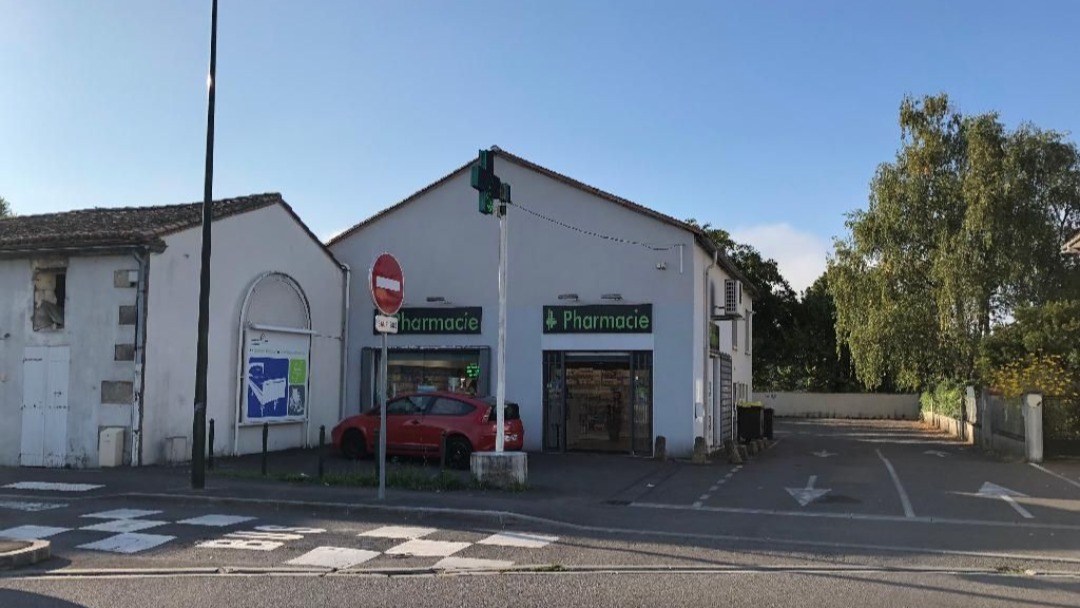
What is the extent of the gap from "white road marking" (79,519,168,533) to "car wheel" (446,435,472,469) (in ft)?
23.0

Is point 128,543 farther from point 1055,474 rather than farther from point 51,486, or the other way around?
point 1055,474

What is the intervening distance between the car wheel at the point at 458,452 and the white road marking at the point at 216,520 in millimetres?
6266

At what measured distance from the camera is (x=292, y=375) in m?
19.6

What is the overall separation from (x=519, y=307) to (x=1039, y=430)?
12.8 meters

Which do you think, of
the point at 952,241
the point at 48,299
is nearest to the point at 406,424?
the point at 48,299

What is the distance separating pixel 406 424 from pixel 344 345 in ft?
18.5

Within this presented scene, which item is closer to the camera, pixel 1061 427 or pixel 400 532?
pixel 400 532

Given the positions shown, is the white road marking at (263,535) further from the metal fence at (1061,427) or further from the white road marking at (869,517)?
the metal fence at (1061,427)

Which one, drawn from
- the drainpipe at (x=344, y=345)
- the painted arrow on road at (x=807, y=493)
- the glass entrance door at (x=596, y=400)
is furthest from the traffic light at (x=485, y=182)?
the drainpipe at (x=344, y=345)

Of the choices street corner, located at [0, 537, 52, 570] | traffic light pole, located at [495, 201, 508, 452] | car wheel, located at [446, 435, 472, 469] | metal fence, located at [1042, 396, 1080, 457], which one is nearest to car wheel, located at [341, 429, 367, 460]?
car wheel, located at [446, 435, 472, 469]

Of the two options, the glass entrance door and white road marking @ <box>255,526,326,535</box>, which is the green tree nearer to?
the glass entrance door

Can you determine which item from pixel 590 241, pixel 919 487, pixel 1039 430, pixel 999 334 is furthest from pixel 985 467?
pixel 590 241

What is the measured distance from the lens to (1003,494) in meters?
14.2

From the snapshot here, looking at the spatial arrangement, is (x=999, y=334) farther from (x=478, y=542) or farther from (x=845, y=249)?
(x=478, y=542)
